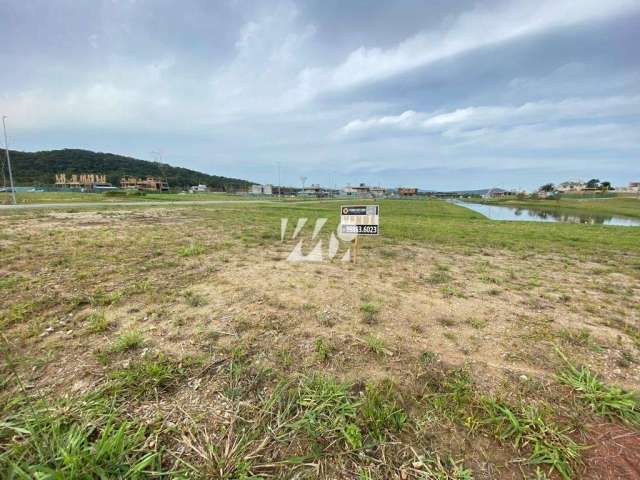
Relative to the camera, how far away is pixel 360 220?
545 centimetres

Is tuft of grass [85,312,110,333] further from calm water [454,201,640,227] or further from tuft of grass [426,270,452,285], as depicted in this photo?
calm water [454,201,640,227]

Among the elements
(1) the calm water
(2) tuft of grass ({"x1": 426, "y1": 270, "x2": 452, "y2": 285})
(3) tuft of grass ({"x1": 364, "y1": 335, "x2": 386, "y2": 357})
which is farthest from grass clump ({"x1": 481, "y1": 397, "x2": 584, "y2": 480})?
(1) the calm water

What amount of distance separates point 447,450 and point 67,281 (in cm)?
528

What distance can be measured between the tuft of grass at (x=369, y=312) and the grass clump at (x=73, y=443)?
2.23 meters

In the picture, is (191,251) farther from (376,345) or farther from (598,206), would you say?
(598,206)

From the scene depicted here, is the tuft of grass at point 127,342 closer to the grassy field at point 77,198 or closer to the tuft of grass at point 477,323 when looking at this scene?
the tuft of grass at point 477,323

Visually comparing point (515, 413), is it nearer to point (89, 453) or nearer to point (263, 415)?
point (263, 415)

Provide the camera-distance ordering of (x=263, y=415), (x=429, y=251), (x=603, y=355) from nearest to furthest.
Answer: (x=263, y=415)
(x=603, y=355)
(x=429, y=251)

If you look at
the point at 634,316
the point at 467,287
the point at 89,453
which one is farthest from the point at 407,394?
the point at 634,316

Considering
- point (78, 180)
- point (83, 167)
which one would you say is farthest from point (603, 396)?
point (83, 167)

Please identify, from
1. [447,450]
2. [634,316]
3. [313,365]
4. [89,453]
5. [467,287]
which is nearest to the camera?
[89,453]

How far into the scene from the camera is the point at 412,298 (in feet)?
12.4

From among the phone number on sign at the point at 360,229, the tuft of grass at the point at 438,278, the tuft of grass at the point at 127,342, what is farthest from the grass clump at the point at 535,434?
the phone number on sign at the point at 360,229

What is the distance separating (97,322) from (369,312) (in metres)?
3.12
